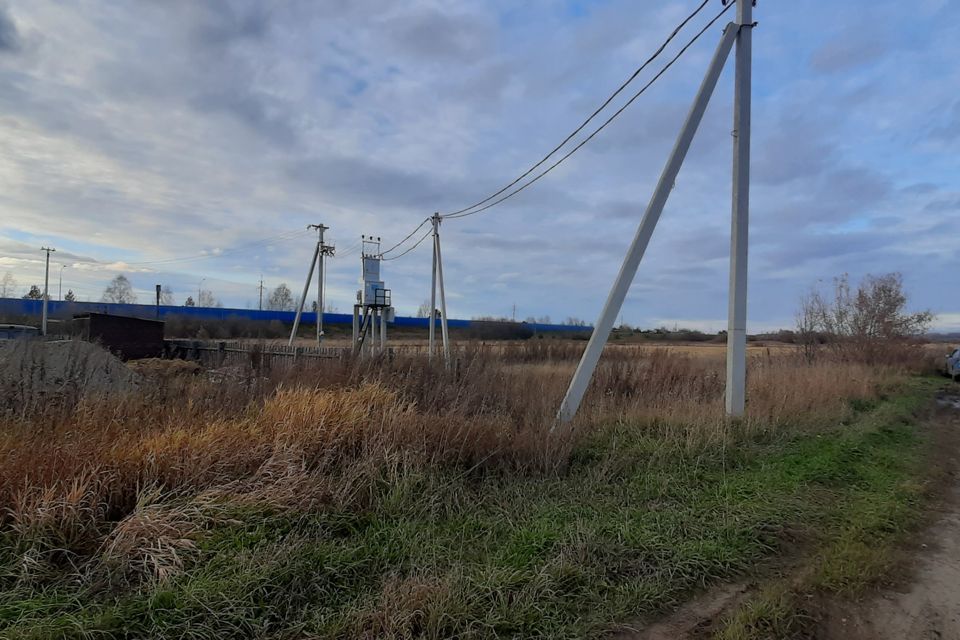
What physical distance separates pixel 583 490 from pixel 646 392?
6.50m

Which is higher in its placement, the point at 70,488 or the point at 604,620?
the point at 70,488

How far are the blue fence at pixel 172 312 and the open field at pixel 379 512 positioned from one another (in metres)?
55.4

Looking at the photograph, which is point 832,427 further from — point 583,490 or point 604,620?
point 604,620

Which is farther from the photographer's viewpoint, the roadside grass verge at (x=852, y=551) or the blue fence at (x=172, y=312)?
the blue fence at (x=172, y=312)

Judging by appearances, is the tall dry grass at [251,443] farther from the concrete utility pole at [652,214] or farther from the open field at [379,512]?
the concrete utility pole at [652,214]

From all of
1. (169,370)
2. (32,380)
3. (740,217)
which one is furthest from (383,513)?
(169,370)

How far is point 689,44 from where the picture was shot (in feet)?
27.0

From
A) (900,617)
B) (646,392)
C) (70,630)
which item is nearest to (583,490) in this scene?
(900,617)

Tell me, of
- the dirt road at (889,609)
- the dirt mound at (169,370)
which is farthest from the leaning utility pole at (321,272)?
the dirt road at (889,609)

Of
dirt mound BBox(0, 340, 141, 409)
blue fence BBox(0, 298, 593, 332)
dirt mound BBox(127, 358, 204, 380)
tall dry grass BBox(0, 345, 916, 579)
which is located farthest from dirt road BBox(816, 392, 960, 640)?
blue fence BBox(0, 298, 593, 332)

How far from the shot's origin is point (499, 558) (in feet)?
12.5

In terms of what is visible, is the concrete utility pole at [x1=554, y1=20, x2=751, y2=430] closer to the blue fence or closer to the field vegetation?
the field vegetation

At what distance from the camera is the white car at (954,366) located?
25266mm

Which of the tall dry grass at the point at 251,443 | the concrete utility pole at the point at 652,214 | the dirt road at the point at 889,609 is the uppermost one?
the concrete utility pole at the point at 652,214
